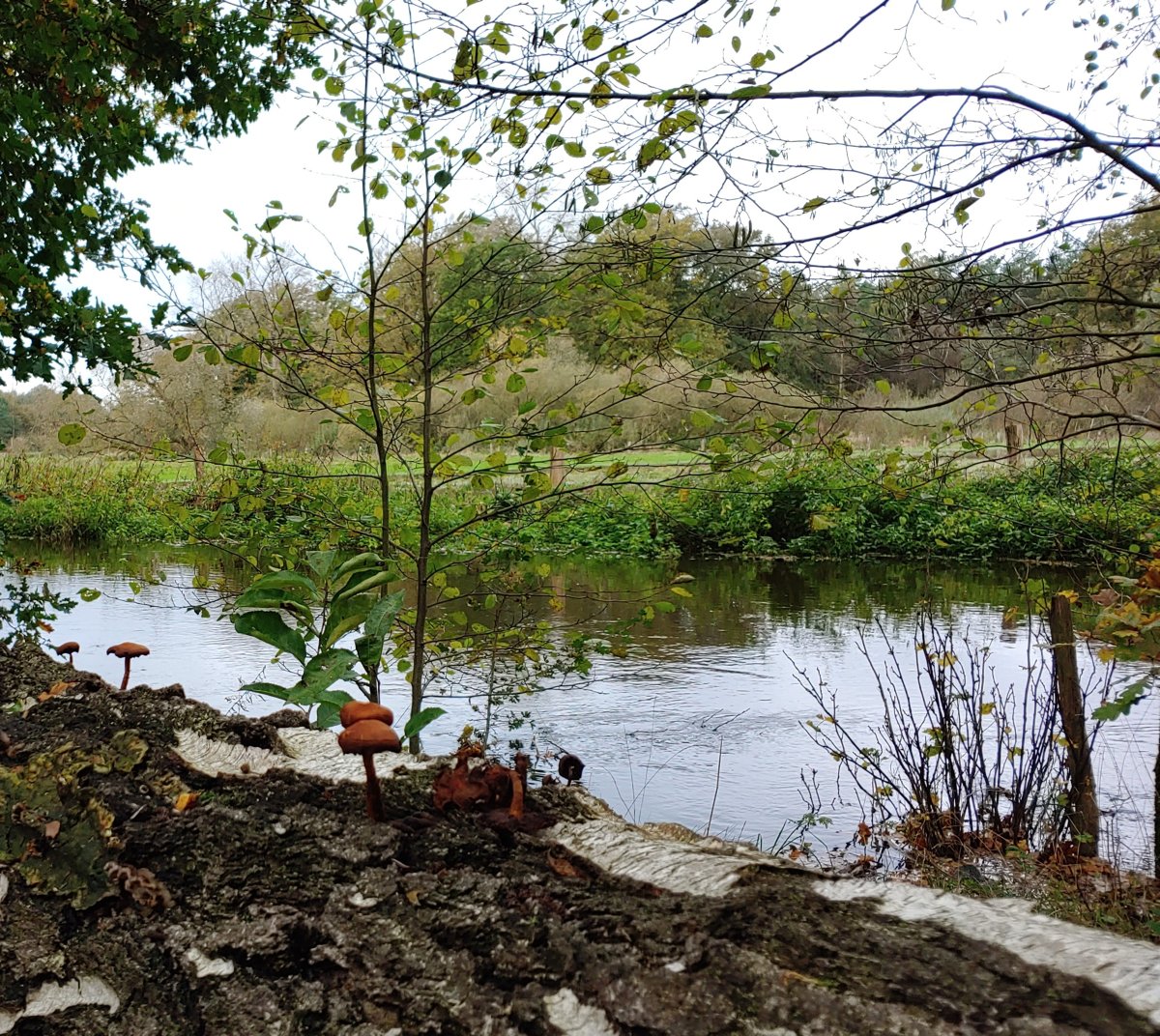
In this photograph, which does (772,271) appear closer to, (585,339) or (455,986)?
(585,339)

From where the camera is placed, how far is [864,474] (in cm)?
362

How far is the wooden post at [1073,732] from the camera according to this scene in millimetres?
3953

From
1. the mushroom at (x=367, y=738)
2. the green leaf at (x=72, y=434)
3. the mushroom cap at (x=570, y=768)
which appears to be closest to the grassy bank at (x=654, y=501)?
the green leaf at (x=72, y=434)

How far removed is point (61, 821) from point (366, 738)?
0.54 meters

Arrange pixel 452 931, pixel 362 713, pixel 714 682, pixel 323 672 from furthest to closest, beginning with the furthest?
pixel 714 682 → pixel 323 672 → pixel 362 713 → pixel 452 931

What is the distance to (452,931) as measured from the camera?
1.00 metres

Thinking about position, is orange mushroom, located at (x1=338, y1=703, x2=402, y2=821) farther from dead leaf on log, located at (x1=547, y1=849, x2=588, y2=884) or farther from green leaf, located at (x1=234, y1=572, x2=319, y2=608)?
green leaf, located at (x1=234, y1=572, x2=319, y2=608)

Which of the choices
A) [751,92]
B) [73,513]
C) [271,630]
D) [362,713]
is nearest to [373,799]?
[362,713]

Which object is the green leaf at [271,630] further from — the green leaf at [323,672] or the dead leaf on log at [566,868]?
the dead leaf on log at [566,868]

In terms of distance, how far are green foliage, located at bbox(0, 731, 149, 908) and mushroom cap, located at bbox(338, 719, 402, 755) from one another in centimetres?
36

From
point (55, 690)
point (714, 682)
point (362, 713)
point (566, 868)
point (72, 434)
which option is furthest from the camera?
point (714, 682)

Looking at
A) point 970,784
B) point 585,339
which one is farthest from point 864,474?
point 970,784

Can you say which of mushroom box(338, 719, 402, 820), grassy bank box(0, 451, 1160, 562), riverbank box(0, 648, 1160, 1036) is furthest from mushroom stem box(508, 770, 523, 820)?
grassy bank box(0, 451, 1160, 562)

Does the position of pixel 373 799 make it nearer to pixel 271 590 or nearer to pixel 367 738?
pixel 367 738
